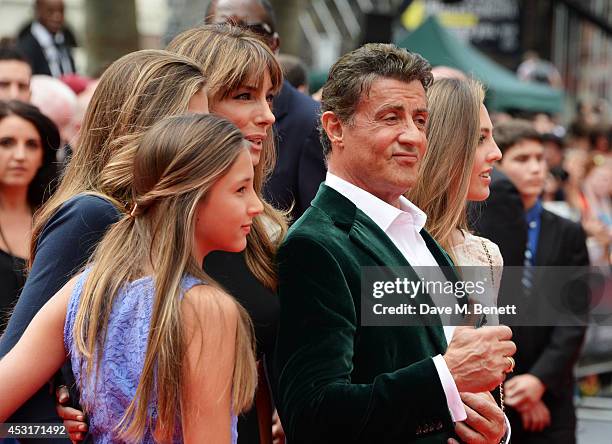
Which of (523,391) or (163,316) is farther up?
(163,316)

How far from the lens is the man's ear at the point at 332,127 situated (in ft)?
11.3

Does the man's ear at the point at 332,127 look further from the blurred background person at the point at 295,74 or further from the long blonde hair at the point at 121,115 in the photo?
the blurred background person at the point at 295,74

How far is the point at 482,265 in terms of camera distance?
12.4 feet

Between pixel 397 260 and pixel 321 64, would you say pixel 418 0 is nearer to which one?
pixel 321 64

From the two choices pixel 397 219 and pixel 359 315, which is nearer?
pixel 359 315

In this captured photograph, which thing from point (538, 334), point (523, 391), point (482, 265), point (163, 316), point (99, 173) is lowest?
point (523, 391)

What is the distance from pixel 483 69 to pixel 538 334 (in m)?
9.55

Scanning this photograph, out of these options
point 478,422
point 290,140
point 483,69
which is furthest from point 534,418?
point 483,69

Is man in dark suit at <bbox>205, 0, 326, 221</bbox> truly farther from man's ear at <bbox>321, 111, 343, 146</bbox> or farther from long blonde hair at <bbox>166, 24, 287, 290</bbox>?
man's ear at <bbox>321, 111, 343, 146</bbox>

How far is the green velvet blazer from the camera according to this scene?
2.98m

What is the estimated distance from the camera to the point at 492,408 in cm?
322

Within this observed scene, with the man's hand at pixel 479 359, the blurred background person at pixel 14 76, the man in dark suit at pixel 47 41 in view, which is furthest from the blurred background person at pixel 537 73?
the man's hand at pixel 479 359

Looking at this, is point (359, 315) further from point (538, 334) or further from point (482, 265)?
point (538, 334)

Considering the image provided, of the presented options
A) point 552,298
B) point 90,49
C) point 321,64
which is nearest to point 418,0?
point 321,64
